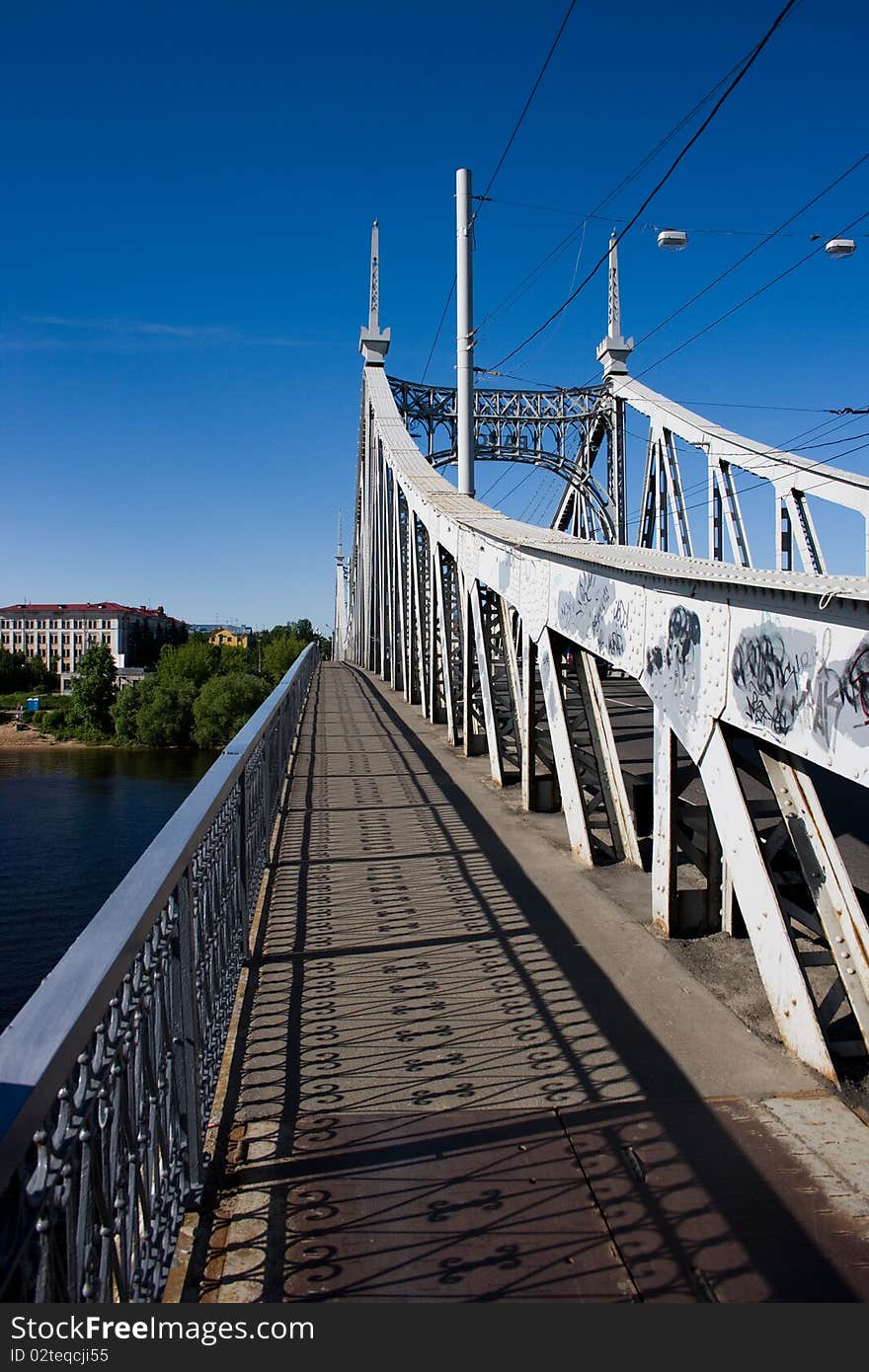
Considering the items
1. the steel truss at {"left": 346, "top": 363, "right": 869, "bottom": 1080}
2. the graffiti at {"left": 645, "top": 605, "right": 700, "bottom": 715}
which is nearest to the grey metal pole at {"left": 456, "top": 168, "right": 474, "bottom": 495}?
the steel truss at {"left": 346, "top": 363, "right": 869, "bottom": 1080}

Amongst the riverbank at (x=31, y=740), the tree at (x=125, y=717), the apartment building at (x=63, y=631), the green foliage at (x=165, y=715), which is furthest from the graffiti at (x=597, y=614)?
the apartment building at (x=63, y=631)

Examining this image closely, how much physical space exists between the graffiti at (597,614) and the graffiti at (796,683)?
4.11ft

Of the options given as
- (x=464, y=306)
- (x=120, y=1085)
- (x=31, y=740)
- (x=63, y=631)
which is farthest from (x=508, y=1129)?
(x=63, y=631)

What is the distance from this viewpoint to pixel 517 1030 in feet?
10.4

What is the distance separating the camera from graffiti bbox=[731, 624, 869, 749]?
2.62 m

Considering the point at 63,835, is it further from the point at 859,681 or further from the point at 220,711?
the point at 859,681

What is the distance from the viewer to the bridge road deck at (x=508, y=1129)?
2039 millimetres

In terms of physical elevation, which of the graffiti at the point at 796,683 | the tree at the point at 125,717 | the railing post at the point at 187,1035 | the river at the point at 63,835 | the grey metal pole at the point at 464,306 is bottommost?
the river at the point at 63,835

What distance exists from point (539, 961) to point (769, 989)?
0.93 metres

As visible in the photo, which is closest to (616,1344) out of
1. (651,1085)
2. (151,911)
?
(151,911)

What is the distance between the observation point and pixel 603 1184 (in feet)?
7.72

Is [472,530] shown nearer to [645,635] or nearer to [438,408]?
[645,635]

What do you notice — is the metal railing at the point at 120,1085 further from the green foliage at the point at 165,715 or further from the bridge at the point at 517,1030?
the green foliage at the point at 165,715

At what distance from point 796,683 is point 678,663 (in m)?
0.97
